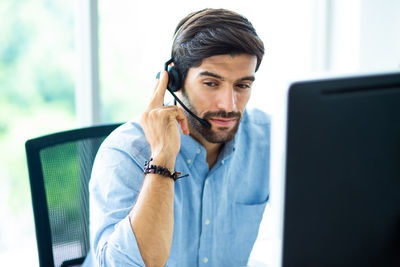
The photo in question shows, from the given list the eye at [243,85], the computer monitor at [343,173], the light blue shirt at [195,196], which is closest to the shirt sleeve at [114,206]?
the light blue shirt at [195,196]

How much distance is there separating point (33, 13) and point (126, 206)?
61.9 inches

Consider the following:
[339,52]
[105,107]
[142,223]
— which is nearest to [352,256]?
[142,223]

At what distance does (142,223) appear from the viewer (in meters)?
1.01

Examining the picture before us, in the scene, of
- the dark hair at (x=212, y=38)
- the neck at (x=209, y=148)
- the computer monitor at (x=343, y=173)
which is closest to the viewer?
the computer monitor at (x=343, y=173)

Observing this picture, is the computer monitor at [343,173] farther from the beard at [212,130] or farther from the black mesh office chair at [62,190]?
the black mesh office chair at [62,190]

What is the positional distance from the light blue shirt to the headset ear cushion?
0.14m

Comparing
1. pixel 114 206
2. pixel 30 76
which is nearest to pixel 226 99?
pixel 114 206

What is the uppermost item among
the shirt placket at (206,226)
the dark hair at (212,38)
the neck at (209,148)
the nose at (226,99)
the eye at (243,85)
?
the dark hair at (212,38)

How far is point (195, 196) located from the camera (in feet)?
4.12

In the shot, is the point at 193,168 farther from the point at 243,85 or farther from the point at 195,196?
the point at 243,85

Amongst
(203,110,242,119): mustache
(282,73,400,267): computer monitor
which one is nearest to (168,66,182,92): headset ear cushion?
(203,110,242,119): mustache

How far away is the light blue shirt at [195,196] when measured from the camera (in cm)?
107

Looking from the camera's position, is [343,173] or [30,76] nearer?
[343,173]

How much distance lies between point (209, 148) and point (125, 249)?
0.45 meters
